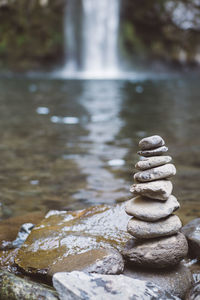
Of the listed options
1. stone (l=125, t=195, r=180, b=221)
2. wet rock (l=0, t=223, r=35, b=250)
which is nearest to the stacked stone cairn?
stone (l=125, t=195, r=180, b=221)

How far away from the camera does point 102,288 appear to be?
239cm

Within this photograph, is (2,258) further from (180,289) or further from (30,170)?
(30,170)

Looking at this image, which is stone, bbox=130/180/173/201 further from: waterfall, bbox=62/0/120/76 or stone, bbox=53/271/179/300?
waterfall, bbox=62/0/120/76

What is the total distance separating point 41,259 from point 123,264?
750 millimetres

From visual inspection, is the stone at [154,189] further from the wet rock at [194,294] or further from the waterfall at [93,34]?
the waterfall at [93,34]

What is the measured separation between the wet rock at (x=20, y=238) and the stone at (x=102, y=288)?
131cm

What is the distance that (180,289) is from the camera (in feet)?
9.05

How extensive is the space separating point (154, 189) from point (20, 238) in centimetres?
153

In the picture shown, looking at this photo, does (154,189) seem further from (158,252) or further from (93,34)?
(93,34)

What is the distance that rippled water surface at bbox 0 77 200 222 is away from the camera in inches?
199

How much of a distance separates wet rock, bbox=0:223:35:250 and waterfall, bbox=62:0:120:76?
105 ft

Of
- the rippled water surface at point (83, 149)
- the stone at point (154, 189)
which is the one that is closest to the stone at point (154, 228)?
the stone at point (154, 189)

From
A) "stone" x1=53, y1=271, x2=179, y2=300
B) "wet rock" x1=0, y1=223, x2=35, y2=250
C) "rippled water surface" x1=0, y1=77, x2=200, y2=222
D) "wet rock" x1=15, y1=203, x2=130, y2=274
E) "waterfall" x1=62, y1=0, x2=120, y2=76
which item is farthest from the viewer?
"waterfall" x1=62, y1=0, x2=120, y2=76

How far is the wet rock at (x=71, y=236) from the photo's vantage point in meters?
3.17
